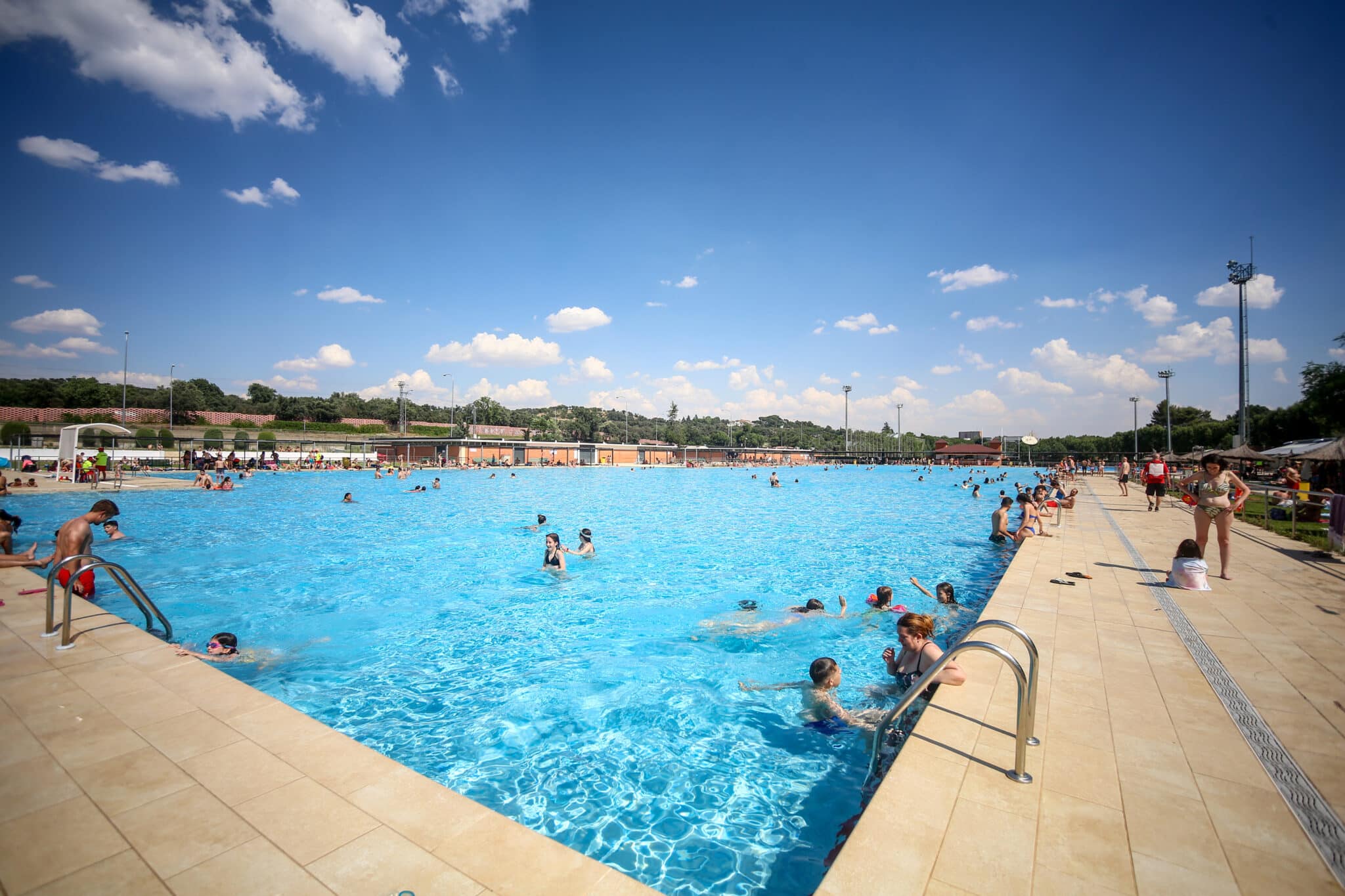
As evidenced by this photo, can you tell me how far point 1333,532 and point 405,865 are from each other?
13.9 m

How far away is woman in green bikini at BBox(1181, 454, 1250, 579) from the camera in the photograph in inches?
287

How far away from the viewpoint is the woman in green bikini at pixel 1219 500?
7301 mm

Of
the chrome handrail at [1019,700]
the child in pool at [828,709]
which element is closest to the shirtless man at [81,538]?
the child in pool at [828,709]

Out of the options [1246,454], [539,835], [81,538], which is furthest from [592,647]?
[1246,454]

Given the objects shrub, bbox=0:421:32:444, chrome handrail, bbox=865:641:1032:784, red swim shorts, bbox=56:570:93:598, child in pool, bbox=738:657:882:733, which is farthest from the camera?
shrub, bbox=0:421:32:444

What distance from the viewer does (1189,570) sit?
710cm

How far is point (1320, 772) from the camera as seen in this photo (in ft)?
9.98

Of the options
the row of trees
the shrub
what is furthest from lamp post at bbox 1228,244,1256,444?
the shrub

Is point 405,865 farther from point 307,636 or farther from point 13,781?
point 307,636

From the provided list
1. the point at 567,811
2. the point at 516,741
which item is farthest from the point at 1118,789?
the point at 516,741

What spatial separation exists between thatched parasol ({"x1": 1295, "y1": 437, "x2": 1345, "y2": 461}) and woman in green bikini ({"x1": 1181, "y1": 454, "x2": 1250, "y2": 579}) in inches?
283

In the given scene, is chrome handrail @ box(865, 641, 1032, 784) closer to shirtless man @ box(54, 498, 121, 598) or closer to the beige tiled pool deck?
the beige tiled pool deck

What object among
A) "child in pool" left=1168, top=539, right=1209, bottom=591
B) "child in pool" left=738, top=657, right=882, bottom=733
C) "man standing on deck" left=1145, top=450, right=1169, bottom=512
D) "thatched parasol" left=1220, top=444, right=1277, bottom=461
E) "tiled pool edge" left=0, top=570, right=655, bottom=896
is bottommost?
"child in pool" left=738, top=657, right=882, bottom=733

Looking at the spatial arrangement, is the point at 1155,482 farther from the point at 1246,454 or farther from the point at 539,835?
the point at 539,835
